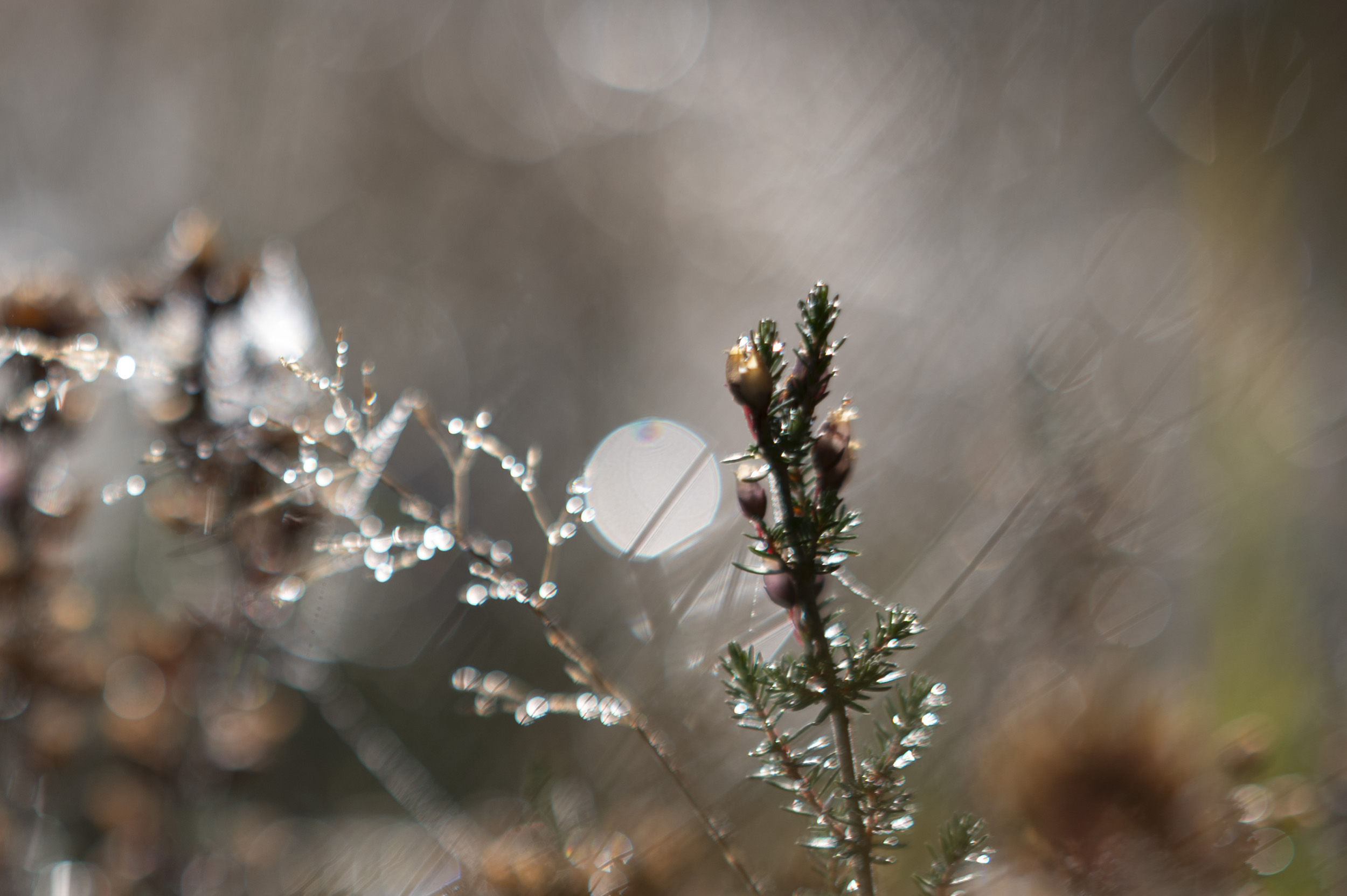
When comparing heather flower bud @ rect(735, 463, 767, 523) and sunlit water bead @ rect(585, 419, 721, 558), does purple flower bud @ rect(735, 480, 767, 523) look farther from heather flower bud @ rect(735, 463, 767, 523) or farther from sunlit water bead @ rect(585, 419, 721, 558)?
sunlit water bead @ rect(585, 419, 721, 558)

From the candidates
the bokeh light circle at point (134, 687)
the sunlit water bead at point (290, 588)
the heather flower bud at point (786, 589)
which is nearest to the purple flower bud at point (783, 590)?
the heather flower bud at point (786, 589)

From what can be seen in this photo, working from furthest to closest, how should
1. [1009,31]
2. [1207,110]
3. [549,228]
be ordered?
[549,228], [1009,31], [1207,110]

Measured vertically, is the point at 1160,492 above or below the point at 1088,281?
below

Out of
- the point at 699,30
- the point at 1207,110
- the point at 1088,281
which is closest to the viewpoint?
the point at 1207,110

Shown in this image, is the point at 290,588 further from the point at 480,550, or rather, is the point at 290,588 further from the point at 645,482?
the point at 645,482

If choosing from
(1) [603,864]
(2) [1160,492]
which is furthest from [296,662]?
(2) [1160,492]

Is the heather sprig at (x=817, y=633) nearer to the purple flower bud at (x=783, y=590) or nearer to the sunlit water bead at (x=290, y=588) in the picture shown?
the purple flower bud at (x=783, y=590)

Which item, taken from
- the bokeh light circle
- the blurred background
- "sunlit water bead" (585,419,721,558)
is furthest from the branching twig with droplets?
"sunlit water bead" (585,419,721,558)

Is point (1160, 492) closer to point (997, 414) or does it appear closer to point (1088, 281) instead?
point (997, 414)
